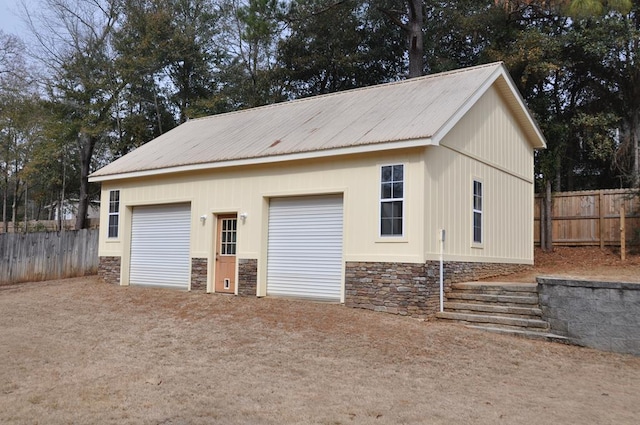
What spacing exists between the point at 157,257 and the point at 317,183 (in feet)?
19.8

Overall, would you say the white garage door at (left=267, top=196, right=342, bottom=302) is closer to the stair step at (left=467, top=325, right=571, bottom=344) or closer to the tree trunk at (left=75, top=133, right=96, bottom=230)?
the stair step at (left=467, top=325, right=571, bottom=344)

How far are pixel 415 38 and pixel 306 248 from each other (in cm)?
1296

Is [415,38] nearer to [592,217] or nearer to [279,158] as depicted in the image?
[592,217]

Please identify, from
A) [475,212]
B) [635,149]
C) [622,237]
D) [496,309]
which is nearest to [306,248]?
[475,212]

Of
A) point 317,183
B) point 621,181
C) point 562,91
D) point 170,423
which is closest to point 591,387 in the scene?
point 170,423

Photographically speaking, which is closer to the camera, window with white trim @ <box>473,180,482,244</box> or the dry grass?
the dry grass

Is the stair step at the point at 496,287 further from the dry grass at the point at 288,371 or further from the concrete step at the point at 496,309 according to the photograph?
the dry grass at the point at 288,371

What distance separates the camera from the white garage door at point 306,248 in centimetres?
1338

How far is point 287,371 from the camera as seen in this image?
817cm

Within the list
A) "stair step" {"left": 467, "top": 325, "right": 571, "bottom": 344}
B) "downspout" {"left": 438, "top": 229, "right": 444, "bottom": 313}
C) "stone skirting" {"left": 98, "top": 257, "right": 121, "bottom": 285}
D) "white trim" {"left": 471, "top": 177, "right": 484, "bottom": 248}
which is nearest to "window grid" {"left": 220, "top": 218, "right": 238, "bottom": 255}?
"stone skirting" {"left": 98, "top": 257, "right": 121, "bottom": 285}

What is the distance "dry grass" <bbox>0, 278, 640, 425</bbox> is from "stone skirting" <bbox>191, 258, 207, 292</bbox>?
265 centimetres

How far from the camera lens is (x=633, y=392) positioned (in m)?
7.74

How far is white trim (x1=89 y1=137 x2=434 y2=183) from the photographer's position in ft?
38.8

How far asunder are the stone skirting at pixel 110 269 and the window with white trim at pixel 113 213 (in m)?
0.74
